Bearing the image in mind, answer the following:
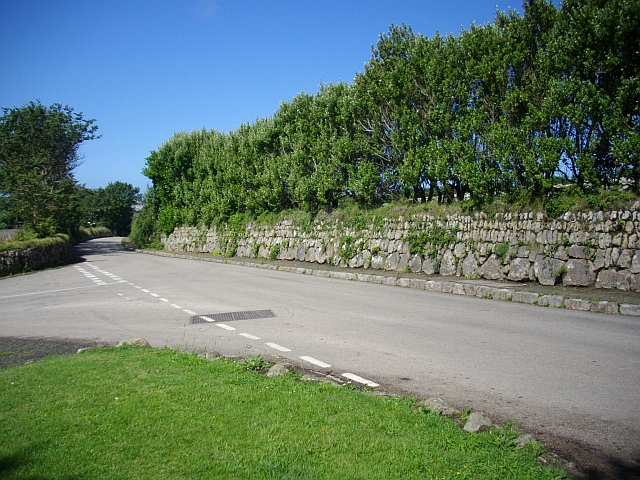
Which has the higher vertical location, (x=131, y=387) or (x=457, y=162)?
(x=457, y=162)

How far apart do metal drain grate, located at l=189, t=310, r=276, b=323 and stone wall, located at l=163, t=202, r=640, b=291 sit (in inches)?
350

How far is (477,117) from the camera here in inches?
707

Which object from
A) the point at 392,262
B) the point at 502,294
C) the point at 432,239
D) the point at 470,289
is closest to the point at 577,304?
the point at 502,294

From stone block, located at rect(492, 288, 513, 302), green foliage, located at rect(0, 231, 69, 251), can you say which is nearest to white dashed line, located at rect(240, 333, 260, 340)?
stone block, located at rect(492, 288, 513, 302)

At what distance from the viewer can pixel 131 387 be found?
534cm

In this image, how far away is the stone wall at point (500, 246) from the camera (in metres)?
13.7

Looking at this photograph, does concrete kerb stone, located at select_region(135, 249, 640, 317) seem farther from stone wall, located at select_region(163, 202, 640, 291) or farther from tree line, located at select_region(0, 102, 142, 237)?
tree line, located at select_region(0, 102, 142, 237)

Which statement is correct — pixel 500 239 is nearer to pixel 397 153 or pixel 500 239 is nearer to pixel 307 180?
pixel 397 153

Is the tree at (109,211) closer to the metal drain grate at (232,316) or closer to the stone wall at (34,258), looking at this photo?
the stone wall at (34,258)

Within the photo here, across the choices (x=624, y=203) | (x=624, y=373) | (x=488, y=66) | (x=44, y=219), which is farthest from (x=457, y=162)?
(x=44, y=219)

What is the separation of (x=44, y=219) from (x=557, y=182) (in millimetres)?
33702

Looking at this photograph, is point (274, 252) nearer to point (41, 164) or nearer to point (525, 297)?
point (525, 297)

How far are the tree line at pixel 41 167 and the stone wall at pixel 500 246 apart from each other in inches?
836

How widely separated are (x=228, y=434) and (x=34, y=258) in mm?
29730
